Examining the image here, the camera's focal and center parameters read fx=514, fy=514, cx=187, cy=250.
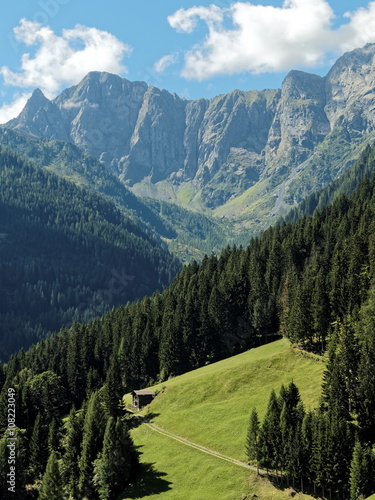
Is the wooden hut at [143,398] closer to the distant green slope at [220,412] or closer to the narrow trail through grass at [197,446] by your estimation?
the distant green slope at [220,412]

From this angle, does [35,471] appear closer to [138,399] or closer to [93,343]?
[138,399]

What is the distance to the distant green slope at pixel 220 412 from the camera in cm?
7612

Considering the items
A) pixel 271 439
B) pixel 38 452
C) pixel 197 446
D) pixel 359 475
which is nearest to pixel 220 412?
pixel 197 446

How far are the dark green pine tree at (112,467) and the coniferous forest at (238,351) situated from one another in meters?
0.16

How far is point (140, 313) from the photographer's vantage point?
149m

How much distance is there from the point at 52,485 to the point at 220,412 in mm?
30756

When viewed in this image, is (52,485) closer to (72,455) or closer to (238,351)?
(72,455)

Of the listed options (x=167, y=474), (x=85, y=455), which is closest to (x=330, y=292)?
(x=167, y=474)

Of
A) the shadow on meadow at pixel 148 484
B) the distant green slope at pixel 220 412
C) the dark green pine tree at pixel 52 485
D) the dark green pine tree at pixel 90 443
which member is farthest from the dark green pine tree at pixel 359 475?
the dark green pine tree at pixel 52 485

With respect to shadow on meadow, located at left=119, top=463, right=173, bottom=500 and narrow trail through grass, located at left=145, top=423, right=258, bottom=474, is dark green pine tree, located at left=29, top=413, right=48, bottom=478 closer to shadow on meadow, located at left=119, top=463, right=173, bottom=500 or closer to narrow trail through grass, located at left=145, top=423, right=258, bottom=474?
narrow trail through grass, located at left=145, top=423, right=258, bottom=474

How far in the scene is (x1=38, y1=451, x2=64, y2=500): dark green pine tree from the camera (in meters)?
79.6

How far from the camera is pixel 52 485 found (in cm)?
8062

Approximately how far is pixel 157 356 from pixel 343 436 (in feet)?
236

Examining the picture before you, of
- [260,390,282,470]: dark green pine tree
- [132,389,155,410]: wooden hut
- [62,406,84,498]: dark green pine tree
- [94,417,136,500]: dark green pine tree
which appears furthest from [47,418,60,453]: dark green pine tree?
[260,390,282,470]: dark green pine tree
